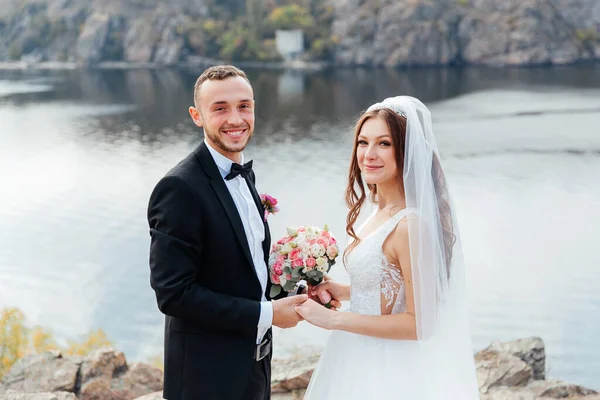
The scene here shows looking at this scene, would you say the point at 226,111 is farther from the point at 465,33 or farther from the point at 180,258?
the point at 465,33

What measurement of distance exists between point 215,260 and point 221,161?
0.41m

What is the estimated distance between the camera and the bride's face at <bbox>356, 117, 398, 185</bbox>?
2791mm

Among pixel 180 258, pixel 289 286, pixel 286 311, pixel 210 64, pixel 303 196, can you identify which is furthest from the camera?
pixel 210 64

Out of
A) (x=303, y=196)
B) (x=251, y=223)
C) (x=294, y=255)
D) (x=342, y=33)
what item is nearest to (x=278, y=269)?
(x=294, y=255)

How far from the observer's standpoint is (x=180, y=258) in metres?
2.42

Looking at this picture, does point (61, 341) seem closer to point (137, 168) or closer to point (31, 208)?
point (31, 208)

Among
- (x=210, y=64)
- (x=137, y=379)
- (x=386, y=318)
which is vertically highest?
(x=210, y=64)

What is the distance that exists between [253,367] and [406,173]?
106cm

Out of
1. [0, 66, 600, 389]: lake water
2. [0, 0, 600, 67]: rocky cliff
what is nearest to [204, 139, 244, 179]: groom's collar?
[0, 66, 600, 389]: lake water

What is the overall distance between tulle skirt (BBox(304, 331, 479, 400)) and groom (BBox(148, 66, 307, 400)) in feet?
1.54

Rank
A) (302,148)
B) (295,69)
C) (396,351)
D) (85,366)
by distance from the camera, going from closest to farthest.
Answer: (396,351)
(85,366)
(302,148)
(295,69)

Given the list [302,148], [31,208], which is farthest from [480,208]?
[31,208]

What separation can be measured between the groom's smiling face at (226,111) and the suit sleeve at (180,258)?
27 cm

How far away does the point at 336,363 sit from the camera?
311 centimetres
